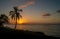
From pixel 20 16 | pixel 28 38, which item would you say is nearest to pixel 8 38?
pixel 28 38

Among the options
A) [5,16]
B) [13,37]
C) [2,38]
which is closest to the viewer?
[2,38]

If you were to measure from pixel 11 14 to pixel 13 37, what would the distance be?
86.8 feet

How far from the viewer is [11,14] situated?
6712 centimetres

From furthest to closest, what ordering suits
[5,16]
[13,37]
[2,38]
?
[5,16], [13,37], [2,38]

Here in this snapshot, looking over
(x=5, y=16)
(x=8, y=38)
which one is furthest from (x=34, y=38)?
(x=5, y=16)

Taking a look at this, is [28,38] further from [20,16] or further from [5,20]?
[5,20]

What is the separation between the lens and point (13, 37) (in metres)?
41.9

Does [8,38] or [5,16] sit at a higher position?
[5,16]

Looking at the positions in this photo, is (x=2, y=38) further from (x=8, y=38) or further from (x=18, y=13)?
(x=18, y=13)

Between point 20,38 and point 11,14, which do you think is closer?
point 20,38

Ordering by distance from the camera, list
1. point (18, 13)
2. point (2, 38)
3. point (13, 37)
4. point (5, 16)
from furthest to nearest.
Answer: point (5, 16), point (18, 13), point (13, 37), point (2, 38)

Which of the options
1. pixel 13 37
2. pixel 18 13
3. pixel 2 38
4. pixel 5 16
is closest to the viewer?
pixel 2 38

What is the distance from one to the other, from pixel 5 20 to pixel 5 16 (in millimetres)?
1872

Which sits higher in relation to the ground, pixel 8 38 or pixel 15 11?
pixel 15 11
